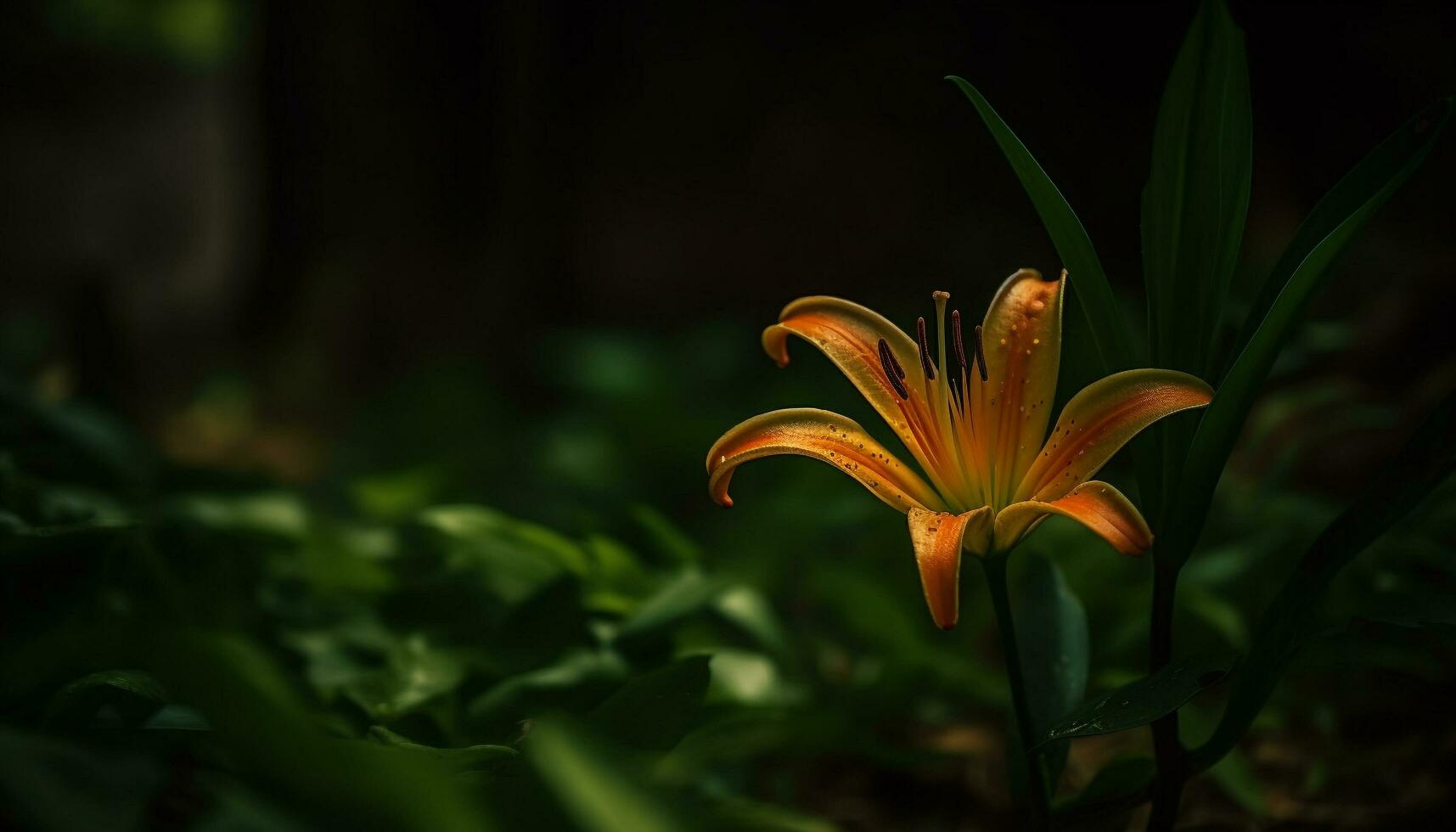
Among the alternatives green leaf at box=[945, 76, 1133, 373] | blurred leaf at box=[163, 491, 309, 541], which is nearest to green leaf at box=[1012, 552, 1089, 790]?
green leaf at box=[945, 76, 1133, 373]

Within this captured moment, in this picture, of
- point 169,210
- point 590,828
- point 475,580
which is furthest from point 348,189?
point 169,210

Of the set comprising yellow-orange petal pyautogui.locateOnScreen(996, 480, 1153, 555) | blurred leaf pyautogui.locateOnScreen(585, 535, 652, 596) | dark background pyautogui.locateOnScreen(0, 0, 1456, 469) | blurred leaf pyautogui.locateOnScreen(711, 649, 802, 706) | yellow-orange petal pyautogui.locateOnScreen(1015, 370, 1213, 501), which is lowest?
blurred leaf pyautogui.locateOnScreen(711, 649, 802, 706)

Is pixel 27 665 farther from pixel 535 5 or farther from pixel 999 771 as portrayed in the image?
pixel 535 5

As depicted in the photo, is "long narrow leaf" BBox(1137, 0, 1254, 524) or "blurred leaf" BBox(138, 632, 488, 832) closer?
"blurred leaf" BBox(138, 632, 488, 832)

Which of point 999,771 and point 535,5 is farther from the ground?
point 535,5

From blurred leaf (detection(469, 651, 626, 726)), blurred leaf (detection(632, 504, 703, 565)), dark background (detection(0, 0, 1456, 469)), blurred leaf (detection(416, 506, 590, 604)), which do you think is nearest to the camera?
blurred leaf (detection(469, 651, 626, 726))

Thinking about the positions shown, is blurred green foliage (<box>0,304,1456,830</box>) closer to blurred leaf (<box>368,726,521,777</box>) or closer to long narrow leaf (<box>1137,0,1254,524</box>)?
blurred leaf (<box>368,726,521,777</box>)

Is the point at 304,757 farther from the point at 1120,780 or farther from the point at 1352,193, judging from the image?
the point at 1352,193

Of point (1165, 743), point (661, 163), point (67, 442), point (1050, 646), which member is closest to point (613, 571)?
point (1050, 646)
